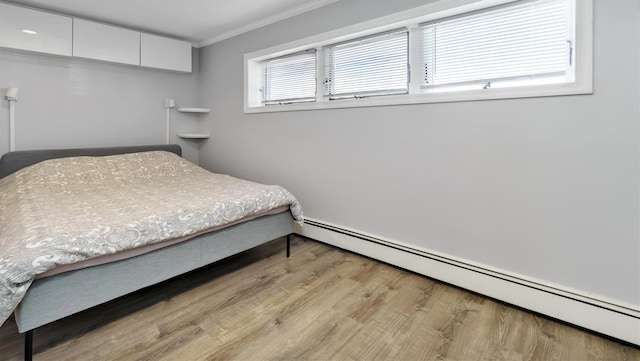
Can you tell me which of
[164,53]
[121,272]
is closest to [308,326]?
[121,272]

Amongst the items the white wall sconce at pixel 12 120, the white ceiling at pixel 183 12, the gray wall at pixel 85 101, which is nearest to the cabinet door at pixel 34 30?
the white ceiling at pixel 183 12

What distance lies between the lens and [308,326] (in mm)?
1728

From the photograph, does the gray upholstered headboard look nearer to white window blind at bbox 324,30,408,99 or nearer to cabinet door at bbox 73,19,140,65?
cabinet door at bbox 73,19,140,65

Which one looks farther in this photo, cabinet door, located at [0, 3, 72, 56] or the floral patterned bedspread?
cabinet door, located at [0, 3, 72, 56]

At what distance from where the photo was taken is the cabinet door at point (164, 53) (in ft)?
11.4

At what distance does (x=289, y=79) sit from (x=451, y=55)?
5.69ft

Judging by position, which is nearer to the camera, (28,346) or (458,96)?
(28,346)

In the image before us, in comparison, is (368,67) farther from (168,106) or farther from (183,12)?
(168,106)

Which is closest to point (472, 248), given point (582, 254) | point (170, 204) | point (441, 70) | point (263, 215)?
point (582, 254)

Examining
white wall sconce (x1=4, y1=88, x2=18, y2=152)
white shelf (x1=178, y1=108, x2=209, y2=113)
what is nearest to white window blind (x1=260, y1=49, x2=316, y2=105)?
white shelf (x1=178, y1=108, x2=209, y2=113)

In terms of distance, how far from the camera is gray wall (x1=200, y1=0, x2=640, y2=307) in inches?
63.1

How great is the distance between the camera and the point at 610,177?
163cm

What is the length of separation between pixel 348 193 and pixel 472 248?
110 centimetres

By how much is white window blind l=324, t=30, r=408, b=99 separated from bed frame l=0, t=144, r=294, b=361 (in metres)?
1.26
